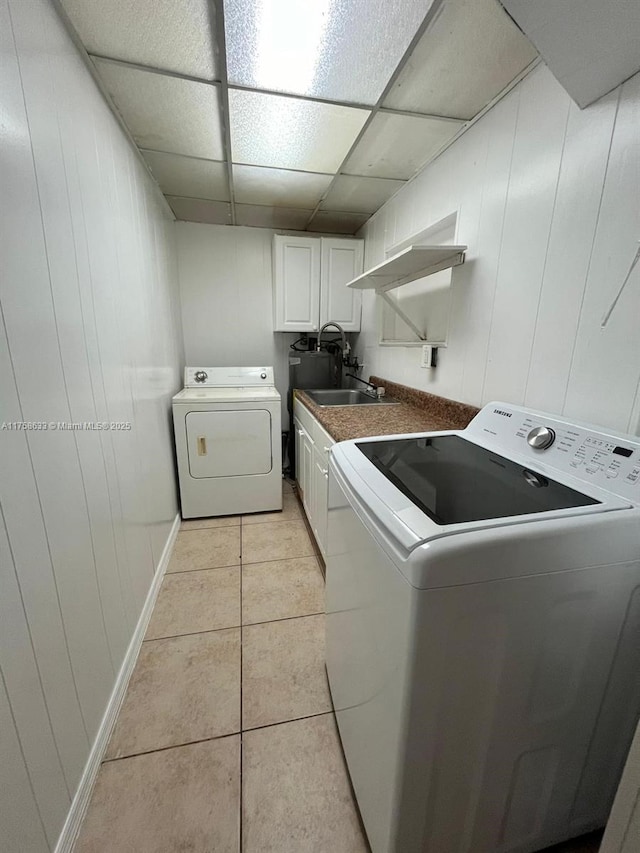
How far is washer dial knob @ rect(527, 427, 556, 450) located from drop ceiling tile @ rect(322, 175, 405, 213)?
1.86 m

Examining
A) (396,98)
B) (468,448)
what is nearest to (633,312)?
(468,448)

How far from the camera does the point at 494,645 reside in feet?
2.14

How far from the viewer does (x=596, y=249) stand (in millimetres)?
1022

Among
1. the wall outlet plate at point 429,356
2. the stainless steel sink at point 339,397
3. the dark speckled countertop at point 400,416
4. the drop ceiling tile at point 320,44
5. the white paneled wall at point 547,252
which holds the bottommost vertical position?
the stainless steel sink at point 339,397

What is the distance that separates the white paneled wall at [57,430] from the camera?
757mm

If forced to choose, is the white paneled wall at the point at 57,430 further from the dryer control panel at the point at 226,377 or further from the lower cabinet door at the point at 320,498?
the dryer control panel at the point at 226,377

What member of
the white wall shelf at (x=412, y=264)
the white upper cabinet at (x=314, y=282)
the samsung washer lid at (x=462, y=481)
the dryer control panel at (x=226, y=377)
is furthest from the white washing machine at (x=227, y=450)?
the samsung washer lid at (x=462, y=481)

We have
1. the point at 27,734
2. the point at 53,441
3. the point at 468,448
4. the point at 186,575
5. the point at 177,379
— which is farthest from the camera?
the point at 177,379

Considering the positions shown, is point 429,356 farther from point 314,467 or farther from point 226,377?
point 226,377

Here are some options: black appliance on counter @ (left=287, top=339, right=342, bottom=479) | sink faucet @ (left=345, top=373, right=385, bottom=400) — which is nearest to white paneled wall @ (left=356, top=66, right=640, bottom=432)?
sink faucet @ (left=345, top=373, right=385, bottom=400)

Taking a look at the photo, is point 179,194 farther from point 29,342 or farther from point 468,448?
point 468,448

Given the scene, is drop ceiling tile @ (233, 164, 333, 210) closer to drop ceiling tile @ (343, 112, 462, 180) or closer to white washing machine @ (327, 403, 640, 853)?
drop ceiling tile @ (343, 112, 462, 180)

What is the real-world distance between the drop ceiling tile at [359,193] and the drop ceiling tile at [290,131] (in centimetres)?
21

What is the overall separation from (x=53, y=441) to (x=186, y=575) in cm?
135
